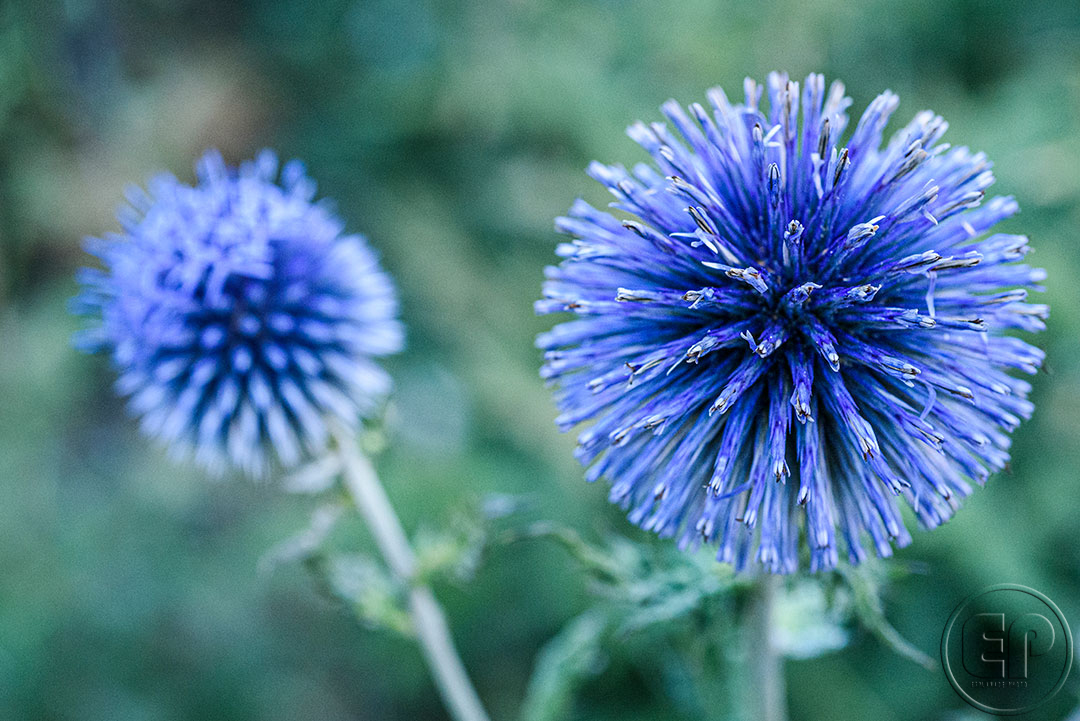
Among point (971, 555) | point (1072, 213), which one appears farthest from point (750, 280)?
point (1072, 213)

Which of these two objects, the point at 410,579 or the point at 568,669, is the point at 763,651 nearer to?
the point at 568,669

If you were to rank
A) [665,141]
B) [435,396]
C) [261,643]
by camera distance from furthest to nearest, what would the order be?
[435,396] < [261,643] < [665,141]

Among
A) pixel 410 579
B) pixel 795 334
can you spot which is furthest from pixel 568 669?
pixel 795 334

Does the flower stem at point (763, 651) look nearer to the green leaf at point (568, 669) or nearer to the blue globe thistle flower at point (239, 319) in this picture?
the green leaf at point (568, 669)

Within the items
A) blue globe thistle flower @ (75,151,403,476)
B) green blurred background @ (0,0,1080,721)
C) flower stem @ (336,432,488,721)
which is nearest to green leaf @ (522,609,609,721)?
flower stem @ (336,432,488,721)

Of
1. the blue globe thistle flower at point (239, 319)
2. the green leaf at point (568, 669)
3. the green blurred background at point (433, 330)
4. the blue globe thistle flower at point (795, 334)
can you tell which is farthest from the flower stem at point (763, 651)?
the blue globe thistle flower at point (239, 319)

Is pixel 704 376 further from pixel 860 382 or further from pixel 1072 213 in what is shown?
pixel 1072 213

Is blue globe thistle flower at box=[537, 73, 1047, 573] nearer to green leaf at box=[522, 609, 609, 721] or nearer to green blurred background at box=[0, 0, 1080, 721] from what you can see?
green leaf at box=[522, 609, 609, 721]
